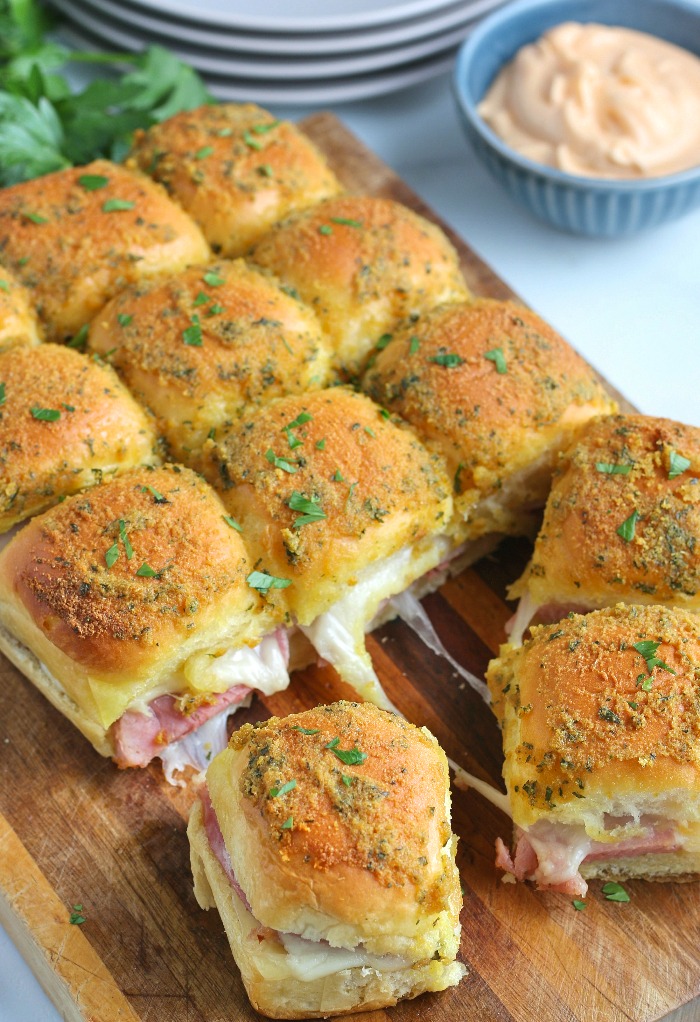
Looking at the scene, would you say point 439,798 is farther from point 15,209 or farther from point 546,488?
point 15,209

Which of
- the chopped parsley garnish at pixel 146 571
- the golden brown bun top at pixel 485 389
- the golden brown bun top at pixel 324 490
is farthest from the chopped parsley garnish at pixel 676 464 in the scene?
the chopped parsley garnish at pixel 146 571

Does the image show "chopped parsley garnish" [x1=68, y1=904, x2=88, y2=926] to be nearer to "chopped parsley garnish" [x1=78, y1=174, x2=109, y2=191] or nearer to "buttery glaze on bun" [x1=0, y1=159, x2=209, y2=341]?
"buttery glaze on bun" [x1=0, y1=159, x2=209, y2=341]

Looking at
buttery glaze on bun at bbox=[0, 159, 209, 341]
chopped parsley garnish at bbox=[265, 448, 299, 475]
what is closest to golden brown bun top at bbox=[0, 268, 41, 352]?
buttery glaze on bun at bbox=[0, 159, 209, 341]

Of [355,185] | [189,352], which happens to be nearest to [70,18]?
[355,185]

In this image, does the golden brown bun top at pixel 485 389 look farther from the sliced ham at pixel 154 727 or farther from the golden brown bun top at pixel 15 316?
the golden brown bun top at pixel 15 316

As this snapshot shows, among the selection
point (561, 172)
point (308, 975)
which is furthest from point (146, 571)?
point (561, 172)

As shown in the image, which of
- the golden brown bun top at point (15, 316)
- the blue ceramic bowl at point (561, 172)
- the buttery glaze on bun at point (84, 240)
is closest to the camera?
the golden brown bun top at point (15, 316)
